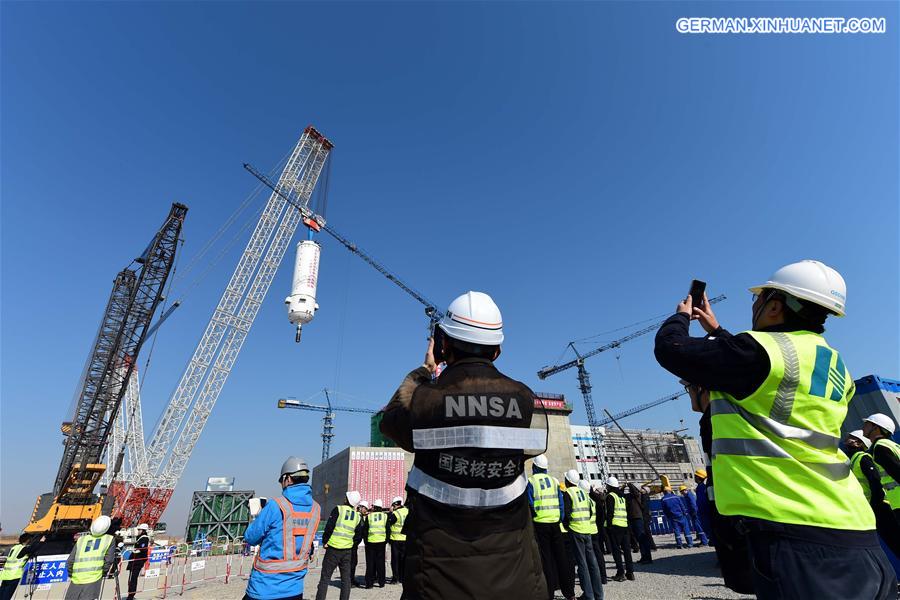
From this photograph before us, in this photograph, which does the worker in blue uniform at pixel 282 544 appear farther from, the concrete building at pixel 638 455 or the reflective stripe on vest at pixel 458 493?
the concrete building at pixel 638 455

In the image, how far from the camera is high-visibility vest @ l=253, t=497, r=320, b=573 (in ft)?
12.5

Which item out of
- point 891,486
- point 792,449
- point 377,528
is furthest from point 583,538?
point 377,528

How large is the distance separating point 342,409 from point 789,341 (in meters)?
111

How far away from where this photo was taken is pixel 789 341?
1812 millimetres

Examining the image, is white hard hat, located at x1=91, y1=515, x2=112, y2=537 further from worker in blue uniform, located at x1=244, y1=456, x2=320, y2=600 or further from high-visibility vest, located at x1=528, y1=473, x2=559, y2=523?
high-visibility vest, located at x1=528, y1=473, x2=559, y2=523

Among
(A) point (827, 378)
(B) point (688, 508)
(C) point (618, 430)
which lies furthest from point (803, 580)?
(C) point (618, 430)

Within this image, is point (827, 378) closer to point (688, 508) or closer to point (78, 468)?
point (688, 508)

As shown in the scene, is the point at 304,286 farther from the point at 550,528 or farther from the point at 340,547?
the point at 550,528

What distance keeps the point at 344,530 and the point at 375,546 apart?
110 inches

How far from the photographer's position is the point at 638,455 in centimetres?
9369

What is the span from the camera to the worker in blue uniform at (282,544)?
148 inches

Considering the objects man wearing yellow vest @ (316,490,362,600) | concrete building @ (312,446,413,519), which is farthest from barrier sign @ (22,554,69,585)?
concrete building @ (312,446,413,519)

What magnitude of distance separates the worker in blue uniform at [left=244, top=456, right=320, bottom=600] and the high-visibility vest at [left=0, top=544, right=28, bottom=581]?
368 inches

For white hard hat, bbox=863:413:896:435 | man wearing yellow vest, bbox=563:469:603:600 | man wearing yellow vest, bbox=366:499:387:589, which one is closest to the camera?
white hard hat, bbox=863:413:896:435
